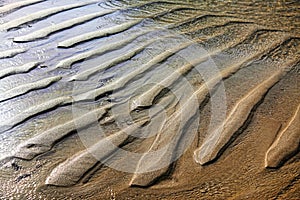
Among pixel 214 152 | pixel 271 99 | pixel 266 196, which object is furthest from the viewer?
pixel 271 99

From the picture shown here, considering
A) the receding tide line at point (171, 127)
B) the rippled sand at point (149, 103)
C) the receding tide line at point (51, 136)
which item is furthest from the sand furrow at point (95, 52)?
the receding tide line at point (171, 127)

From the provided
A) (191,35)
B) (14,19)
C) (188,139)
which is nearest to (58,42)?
(14,19)

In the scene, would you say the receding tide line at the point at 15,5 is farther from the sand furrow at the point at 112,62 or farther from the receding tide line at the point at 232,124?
the receding tide line at the point at 232,124

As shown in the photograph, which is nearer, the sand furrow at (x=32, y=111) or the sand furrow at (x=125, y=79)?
the sand furrow at (x=32, y=111)

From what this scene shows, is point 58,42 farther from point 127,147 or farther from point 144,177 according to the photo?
point 144,177

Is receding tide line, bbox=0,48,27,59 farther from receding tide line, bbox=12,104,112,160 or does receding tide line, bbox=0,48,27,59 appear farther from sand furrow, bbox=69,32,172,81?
receding tide line, bbox=12,104,112,160

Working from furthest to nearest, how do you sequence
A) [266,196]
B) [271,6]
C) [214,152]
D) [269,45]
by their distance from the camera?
[271,6] < [269,45] < [214,152] < [266,196]

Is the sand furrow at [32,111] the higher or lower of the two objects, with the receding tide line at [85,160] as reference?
higher

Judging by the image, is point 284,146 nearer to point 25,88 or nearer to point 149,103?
point 149,103
